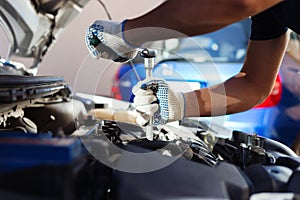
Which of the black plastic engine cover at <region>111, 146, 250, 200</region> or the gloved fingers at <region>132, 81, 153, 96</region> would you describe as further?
the gloved fingers at <region>132, 81, 153, 96</region>

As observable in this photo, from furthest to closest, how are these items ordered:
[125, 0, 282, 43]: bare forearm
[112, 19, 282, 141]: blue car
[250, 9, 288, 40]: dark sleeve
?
[112, 19, 282, 141]: blue car
[250, 9, 288, 40]: dark sleeve
[125, 0, 282, 43]: bare forearm

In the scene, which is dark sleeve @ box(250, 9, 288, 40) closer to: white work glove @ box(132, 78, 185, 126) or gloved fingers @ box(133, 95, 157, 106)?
white work glove @ box(132, 78, 185, 126)

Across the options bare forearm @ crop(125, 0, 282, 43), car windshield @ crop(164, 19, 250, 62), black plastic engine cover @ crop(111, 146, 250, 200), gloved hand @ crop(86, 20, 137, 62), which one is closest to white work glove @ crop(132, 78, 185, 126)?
→ gloved hand @ crop(86, 20, 137, 62)

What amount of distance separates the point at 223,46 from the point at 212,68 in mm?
829

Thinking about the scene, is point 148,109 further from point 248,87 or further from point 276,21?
point 276,21

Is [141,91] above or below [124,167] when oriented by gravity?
above

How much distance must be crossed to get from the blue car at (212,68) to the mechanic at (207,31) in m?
0.36

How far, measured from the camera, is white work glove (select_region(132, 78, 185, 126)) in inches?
43.3

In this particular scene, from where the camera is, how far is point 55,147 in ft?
1.75

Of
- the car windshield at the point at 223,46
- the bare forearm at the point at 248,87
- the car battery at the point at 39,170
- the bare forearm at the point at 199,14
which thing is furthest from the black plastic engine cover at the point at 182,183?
the car windshield at the point at 223,46

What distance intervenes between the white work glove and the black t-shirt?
54 centimetres

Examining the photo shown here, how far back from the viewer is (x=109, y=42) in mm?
1053

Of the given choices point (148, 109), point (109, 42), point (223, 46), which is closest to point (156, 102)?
point (148, 109)

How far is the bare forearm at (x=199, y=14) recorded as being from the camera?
31.2 inches
